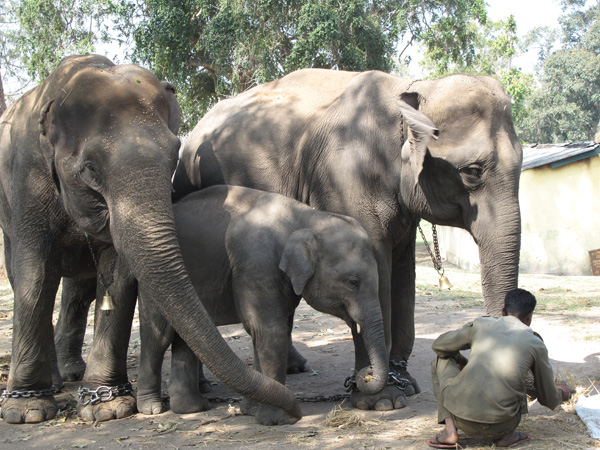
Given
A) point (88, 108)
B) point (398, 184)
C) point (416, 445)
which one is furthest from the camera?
point (398, 184)

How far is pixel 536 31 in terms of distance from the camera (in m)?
55.0

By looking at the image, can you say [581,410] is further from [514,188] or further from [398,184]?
[398,184]

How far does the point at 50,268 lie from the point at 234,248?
1.36m

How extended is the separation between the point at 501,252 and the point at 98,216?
2.76m

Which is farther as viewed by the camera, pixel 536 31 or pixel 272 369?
pixel 536 31

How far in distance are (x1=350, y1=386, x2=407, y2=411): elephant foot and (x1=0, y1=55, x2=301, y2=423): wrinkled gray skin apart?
68cm

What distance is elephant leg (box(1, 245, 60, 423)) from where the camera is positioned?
203 inches

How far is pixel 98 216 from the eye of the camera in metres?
4.81

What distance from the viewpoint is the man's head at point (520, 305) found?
4.30 m

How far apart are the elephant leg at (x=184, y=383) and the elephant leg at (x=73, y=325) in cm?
185

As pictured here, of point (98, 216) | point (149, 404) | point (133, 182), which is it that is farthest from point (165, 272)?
point (149, 404)

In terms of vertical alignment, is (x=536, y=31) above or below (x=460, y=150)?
above


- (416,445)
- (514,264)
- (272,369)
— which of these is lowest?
(416,445)

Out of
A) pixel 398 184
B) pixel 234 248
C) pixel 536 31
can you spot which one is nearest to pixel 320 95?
pixel 398 184
